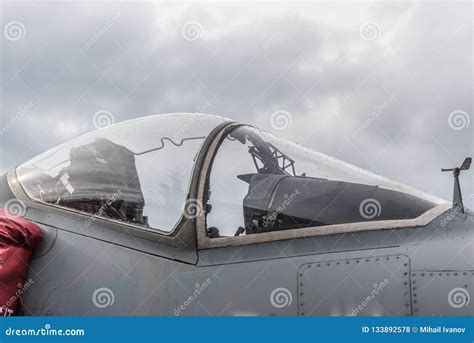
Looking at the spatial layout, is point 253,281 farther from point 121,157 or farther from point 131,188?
point 121,157

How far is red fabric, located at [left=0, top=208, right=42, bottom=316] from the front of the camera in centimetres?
551

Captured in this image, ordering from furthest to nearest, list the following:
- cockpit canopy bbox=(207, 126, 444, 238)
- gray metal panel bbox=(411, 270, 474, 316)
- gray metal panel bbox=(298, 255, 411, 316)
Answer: cockpit canopy bbox=(207, 126, 444, 238) < gray metal panel bbox=(298, 255, 411, 316) < gray metal panel bbox=(411, 270, 474, 316)

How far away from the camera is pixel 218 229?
5.45 meters

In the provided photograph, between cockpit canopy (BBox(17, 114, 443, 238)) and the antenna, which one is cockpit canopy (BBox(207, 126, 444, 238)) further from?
the antenna

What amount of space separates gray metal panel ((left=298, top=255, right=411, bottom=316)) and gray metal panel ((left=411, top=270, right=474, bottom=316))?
97mm

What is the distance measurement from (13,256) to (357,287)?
Answer: 10.7 feet

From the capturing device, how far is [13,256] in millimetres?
5590

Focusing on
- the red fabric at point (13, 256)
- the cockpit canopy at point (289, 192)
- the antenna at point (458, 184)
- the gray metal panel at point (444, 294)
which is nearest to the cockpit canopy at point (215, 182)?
the cockpit canopy at point (289, 192)

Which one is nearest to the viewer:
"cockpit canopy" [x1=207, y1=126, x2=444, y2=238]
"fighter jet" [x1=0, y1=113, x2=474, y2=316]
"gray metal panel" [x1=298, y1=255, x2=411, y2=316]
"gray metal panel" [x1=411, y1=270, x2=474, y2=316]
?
"gray metal panel" [x1=411, y1=270, x2=474, y2=316]

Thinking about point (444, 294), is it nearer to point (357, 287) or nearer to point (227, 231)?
point (357, 287)

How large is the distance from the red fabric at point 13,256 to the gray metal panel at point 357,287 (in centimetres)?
276

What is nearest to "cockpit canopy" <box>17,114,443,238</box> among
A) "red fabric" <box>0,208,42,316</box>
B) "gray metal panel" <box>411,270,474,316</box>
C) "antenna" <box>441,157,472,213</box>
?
"antenna" <box>441,157,472,213</box>

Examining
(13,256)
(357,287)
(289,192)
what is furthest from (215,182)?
(13,256)

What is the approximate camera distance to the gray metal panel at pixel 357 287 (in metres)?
4.56
